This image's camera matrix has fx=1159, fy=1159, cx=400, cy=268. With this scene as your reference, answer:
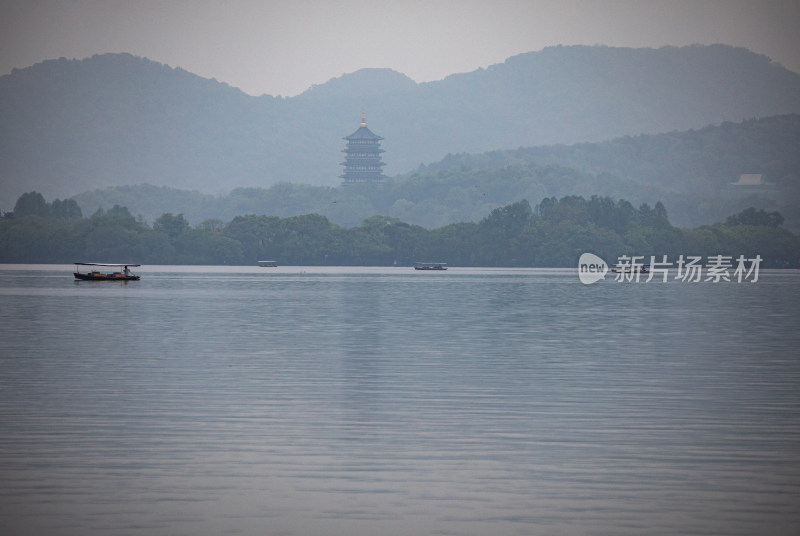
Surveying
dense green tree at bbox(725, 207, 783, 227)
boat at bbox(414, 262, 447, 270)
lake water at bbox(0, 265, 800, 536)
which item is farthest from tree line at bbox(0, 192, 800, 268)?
lake water at bbox(0, 265, 800, 536)

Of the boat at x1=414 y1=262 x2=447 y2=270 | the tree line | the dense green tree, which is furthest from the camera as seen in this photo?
the dense green tree

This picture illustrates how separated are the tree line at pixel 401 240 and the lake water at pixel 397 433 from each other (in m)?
137

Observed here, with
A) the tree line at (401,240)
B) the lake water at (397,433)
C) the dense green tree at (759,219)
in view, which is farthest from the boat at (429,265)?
the lake water at (397,433)

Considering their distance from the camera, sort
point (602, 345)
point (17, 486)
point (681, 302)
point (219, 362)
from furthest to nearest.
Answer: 1. point (681, 302)
2. point (602, 345)
3. point (219, 362)
4. point (17, 486)

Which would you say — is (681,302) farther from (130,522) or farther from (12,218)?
(12,218)

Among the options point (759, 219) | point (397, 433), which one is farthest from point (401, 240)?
point (397, 433)

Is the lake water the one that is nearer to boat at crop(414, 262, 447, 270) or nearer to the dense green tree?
boat at crop(414, 262, 447, 270)

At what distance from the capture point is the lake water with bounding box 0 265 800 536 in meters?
13.8

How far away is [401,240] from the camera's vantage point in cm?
18525

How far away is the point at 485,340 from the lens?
39250mm

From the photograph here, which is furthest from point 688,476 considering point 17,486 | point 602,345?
point 602,345

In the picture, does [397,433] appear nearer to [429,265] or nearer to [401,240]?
[429,265]

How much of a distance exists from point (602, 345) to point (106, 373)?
1650 centimetres

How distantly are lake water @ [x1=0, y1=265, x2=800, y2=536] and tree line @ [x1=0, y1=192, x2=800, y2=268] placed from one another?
137070 millimetres
